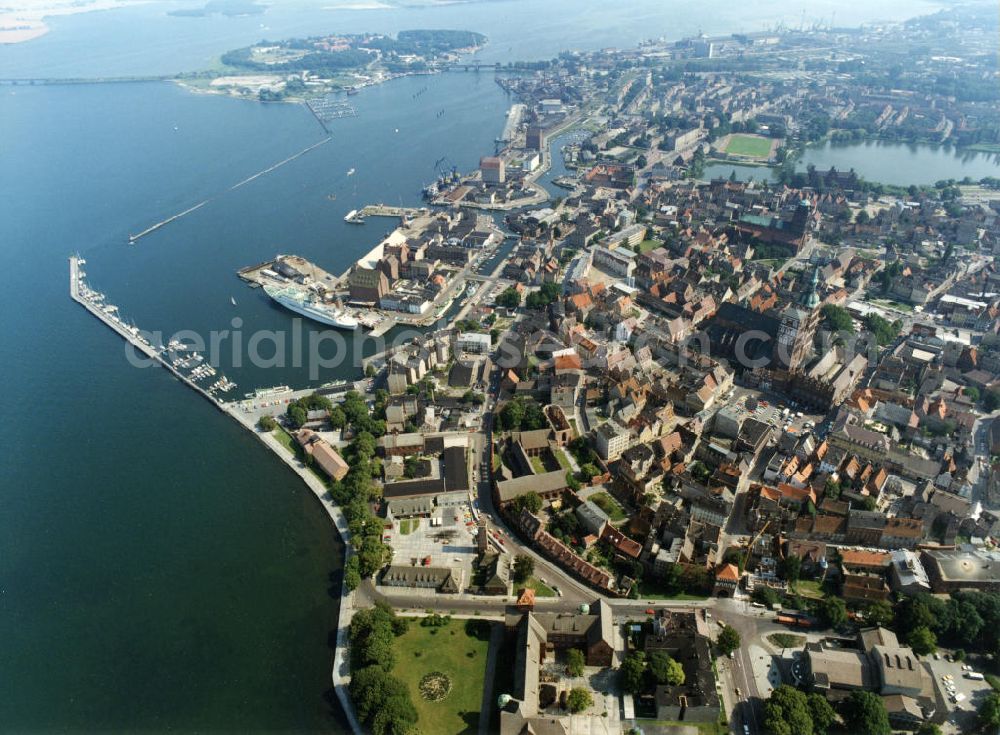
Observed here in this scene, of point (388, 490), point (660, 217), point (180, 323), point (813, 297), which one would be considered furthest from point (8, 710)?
point (660, 217)

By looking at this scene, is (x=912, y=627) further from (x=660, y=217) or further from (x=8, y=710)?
(x=660, y=217)

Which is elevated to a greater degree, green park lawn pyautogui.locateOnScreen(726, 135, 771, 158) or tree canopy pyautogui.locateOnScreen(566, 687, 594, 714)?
green park lawn pyautogui.locateOnScreen(726, 135, 771, 158)

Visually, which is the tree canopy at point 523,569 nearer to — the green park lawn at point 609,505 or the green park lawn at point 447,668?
the green park lawn at point 447,668

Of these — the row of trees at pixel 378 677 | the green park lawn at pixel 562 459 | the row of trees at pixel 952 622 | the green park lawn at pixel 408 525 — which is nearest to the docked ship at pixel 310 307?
the green park lawn at pixel 562 459

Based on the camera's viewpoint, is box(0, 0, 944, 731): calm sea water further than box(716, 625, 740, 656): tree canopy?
Yes

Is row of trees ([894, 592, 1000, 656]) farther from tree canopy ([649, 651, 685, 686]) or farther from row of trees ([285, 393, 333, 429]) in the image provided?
row of trees ([285, 393, 333, 429])

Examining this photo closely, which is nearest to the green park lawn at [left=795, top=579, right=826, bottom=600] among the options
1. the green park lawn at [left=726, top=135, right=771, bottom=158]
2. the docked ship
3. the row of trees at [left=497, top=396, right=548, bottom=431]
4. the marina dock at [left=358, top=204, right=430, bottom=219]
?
the row of trees at [left=497, top=396, right=548, bottom=431]
